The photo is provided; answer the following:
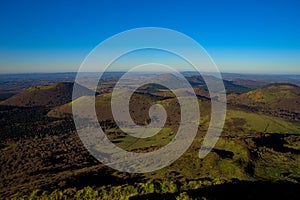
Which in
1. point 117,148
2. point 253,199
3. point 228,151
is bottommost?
point 117,148

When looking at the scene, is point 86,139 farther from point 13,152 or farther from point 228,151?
point 228,151

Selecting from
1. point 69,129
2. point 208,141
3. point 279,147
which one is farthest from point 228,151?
point 69,129

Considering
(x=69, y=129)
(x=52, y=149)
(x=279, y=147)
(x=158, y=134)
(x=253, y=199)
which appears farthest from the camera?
(x=69, y=129)

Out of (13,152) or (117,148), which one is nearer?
(13,152)

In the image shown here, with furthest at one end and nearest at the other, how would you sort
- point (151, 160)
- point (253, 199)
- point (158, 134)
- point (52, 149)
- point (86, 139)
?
point (158, 134) < point (86, 139) < point (52, 149) < point (151, 160) < point (253, 199)

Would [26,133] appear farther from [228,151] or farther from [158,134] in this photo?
[228,151]

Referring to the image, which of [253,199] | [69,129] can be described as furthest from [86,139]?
[253,199]

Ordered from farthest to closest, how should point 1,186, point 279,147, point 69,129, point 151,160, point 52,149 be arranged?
point 69,129 → point 52,149 → point 279,147 → point 151,160 → point 1,186

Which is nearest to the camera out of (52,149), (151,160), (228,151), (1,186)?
(1,186)

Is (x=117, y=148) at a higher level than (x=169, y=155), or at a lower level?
lower
